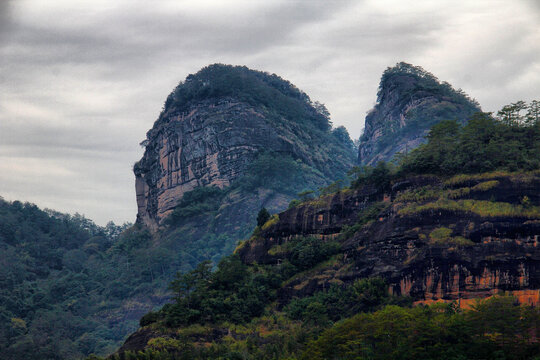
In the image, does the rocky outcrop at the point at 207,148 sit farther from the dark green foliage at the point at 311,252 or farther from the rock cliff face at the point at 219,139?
the dark green foliage at the point at 311,252

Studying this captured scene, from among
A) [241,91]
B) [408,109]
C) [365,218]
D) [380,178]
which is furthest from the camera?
[241,91]

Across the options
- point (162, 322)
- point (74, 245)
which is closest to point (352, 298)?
point (162, 322)

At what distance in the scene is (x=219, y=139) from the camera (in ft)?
314

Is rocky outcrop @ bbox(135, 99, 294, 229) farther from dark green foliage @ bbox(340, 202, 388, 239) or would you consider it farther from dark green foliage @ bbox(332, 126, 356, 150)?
dark green foliage @ bbox(340, 202, 388, 239)

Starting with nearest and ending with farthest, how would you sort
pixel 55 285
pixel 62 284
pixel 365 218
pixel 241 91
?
pixel 365 218, pixel 55 285, pixel 62 284, pixel 241 91

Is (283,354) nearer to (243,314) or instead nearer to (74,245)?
(243,314)

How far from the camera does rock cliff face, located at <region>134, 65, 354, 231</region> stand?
95.8 meters

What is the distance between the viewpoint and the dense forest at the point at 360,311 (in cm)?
2797

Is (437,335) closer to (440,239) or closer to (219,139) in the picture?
(440,239)

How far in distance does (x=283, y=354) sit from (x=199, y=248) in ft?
184

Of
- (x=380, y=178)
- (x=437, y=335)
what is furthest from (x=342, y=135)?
(x=437, y=335)

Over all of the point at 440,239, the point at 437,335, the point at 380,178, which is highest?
the point at 380,178

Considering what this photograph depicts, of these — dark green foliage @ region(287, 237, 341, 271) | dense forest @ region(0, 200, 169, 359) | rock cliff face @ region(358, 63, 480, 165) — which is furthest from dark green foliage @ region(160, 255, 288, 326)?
rock cliff face @ region(358, 63, 480, 165)

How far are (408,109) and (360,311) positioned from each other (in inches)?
2350
